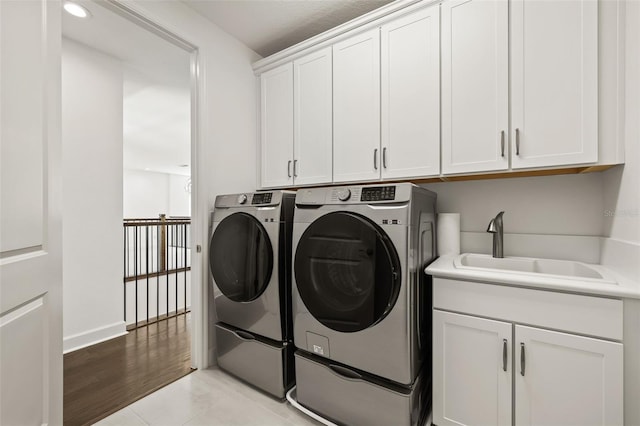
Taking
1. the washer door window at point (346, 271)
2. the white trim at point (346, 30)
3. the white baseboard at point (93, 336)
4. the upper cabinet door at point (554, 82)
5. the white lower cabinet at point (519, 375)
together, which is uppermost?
the white trim at point (346, 30)

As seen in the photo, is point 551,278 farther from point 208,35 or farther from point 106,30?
point 106,30

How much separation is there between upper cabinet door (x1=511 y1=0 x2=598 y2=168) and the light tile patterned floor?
191cm

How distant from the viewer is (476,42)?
59.5 inches

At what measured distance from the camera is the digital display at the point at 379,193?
135 cm

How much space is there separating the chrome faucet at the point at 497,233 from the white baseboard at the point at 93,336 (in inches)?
127

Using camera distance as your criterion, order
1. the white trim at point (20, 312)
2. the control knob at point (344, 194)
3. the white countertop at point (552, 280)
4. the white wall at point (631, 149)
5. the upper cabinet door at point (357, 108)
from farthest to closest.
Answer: the upper cabinet door at point (357, 108), the control knob at point (344, 194), the white wall at point (631, 149), the white countertop at point (552, 280), the white trim at point (20, 312)

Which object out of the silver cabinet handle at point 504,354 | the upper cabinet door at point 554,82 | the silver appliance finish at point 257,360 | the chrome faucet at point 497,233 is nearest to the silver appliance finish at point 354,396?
the silver appliance finish at point 257,360

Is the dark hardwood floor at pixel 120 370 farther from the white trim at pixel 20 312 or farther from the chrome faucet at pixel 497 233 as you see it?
the chrome faucet at pixel 497 233

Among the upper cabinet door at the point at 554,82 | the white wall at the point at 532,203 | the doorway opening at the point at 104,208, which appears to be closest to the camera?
the upper cabinet door at the point at 554,82

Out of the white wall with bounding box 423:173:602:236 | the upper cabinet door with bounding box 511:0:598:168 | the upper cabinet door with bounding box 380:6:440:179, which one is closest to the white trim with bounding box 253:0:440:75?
the upper cabinet door with bounding box 380:6:440:179

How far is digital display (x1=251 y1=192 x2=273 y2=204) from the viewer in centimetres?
178

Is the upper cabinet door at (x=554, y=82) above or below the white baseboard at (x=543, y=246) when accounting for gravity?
above

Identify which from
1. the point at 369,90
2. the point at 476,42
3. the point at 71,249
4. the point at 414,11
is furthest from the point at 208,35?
the point at 71,249

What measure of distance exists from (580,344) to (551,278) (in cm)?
26
